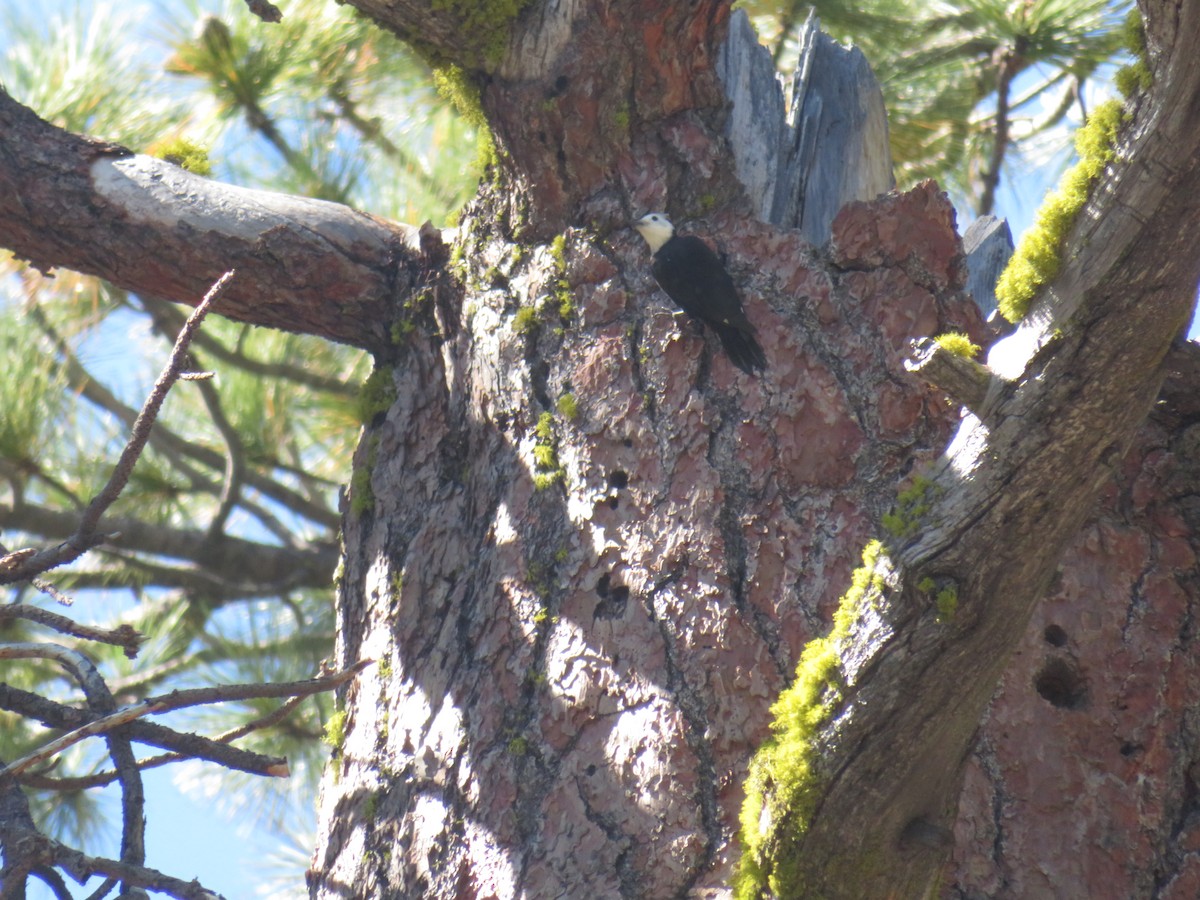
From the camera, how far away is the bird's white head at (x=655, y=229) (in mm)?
→ 2238

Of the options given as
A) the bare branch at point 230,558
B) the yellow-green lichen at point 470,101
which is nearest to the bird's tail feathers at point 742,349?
the yellow-green lichen at point 470,101

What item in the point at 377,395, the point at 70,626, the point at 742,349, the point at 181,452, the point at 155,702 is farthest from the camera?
the point at 181,452

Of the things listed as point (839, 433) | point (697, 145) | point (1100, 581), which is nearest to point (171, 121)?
point (697, 145)

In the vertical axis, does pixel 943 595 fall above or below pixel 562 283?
below

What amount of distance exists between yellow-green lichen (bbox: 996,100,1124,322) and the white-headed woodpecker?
0.65 metres

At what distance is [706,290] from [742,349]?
13 centimetres

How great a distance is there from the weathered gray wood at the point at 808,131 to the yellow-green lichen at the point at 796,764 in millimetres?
1022

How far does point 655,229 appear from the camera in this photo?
2.23m

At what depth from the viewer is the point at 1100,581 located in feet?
6.52

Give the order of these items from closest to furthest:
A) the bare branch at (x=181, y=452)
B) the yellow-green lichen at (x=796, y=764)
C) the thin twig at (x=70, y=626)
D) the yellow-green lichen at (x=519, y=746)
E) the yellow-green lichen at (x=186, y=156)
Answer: the yellow-green lichen at (x=796, y=764) → the thin twig at (x=70, y=626) → the yellow-green lichen at (x=519, y=746) → the yellow-green lichen at (x=186, y=156) → the bare branch at (x=181, y=452)

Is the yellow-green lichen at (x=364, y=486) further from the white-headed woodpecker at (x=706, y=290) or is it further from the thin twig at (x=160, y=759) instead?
the white-headed woodpecker at (x=706, y=290)

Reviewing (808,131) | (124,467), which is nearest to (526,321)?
(808,131)

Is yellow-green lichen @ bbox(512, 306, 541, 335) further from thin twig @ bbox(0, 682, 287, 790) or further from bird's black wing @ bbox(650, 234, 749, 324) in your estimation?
thin twig @ bbox(0, 682, 287, 790)

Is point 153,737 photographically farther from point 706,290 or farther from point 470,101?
point 470,101
